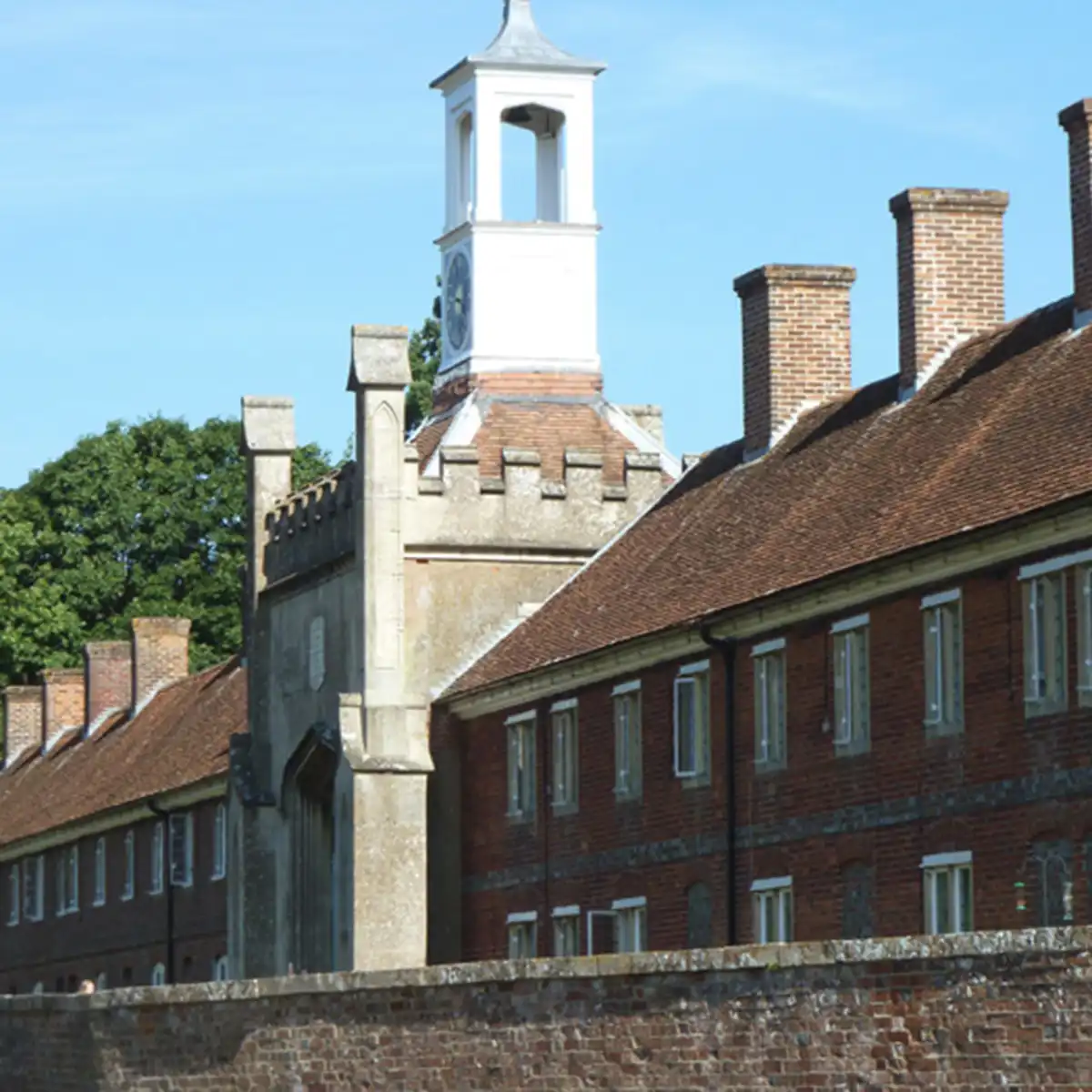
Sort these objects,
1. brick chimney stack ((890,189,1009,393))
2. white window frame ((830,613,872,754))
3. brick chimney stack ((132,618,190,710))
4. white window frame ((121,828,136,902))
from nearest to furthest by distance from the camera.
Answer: white window frame ((830,613,872,754)) → brick chimney stack ((890,189,1009,393)) → white window frame ((121,828,136,902)) → brick chimney stack ((132,618,190,710))

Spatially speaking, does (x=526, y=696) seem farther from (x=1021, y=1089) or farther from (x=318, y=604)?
(x=1021, y=1089)

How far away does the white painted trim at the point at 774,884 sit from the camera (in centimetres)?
3478

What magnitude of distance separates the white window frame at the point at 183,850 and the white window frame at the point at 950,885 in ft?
97.0

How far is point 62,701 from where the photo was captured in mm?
78688

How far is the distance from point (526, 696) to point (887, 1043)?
21512 mm

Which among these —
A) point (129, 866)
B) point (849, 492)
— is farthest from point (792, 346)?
point (129, 866)

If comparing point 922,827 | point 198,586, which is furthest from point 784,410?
point 198,586

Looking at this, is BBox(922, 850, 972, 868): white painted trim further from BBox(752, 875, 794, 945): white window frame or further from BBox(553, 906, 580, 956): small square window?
BBox(553, 906, 580, 956): small square window

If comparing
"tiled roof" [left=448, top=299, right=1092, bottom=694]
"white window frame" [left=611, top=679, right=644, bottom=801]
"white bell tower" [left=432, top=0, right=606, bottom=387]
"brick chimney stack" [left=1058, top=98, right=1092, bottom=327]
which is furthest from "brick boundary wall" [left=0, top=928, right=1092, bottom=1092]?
"white bell tower" [left=432, top=0, right=606, bottom=387]

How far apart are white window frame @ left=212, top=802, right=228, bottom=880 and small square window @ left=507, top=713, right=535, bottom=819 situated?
53.4 ft

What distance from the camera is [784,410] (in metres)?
43.1

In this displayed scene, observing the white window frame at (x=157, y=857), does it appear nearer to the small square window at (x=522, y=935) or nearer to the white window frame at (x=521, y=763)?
the white window frame at (x=521, y=763)

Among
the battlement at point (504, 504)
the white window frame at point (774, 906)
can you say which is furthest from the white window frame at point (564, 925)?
the battlement at point (504, 504)

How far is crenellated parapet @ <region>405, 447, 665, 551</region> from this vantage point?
44656 millimetres
